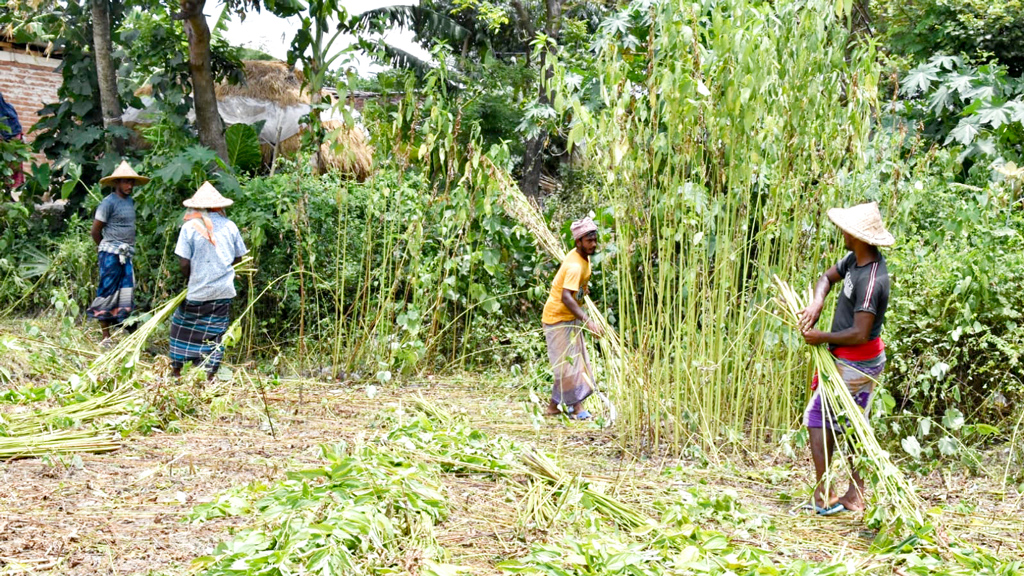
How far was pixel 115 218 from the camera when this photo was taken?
7.50 meters

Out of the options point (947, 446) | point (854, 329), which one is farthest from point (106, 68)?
point (947, 446)

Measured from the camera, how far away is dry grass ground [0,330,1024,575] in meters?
3.30

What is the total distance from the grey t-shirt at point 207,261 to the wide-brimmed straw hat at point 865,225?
400cm

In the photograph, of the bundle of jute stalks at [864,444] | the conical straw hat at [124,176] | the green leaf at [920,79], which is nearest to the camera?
the bundle of jute stalks at [864,444]

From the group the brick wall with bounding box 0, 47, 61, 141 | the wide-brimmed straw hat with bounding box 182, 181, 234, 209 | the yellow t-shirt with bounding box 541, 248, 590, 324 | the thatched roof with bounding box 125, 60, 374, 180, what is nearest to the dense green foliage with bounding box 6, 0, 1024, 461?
the yellow t-shirt with bounding box 541, 248, 590, 324

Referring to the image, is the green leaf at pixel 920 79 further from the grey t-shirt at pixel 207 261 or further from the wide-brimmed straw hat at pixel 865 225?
the grey t-shirt at pixel 207 261

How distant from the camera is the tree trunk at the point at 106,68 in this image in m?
8.75

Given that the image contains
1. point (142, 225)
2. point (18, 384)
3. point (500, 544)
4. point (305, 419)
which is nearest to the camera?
point (500, 544)

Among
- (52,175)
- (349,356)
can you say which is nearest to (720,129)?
(349,356)

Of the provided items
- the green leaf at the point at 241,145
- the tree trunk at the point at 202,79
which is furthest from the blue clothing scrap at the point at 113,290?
the green leaf at the point at 241,145

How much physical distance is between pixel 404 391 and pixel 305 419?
1102 mm

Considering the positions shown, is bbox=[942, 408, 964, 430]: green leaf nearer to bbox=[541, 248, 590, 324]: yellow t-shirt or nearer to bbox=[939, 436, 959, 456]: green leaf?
bbox=[939, 436, 959, 456]: green leaf

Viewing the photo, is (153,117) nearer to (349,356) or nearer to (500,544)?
(349,356)

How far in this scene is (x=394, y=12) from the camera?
12320 mm
